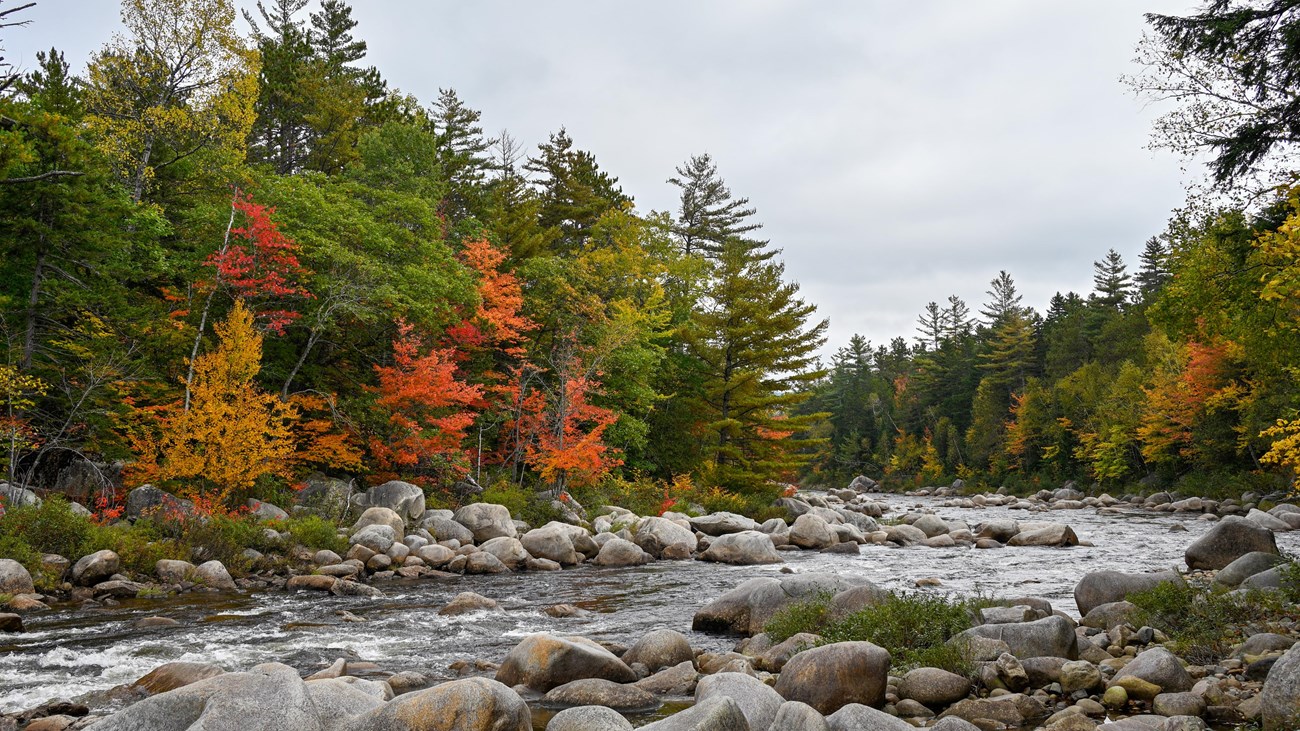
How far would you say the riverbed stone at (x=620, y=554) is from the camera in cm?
1888

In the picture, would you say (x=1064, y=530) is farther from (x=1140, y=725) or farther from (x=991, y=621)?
(x=1140, y=725)

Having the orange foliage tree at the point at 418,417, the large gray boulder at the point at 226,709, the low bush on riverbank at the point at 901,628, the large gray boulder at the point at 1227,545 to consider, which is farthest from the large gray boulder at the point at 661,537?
the large gray boulder at the point at 226,709

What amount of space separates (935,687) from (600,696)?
3221 mm

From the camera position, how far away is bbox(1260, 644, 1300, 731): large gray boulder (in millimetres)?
5535

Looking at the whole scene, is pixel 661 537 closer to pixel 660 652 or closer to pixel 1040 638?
pixel 660 652

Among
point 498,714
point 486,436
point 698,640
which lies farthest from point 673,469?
point 498,714

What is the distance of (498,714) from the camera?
6.10m

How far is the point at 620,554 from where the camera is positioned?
747 inches

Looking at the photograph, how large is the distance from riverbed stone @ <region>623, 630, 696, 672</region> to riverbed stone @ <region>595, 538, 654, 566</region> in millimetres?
9546

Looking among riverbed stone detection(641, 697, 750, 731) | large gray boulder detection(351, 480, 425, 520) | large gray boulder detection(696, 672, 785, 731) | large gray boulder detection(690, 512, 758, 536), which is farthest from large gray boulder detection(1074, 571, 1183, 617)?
large gray boulder detection(351, 480, 425, 520)

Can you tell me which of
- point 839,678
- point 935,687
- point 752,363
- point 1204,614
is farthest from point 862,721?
point 752,363

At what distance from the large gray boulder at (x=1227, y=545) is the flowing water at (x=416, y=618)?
2.25 m

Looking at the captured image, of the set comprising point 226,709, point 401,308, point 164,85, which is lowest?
point 226,709

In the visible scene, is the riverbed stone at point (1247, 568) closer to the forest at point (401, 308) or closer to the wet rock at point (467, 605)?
the forest at point (401, 308)
